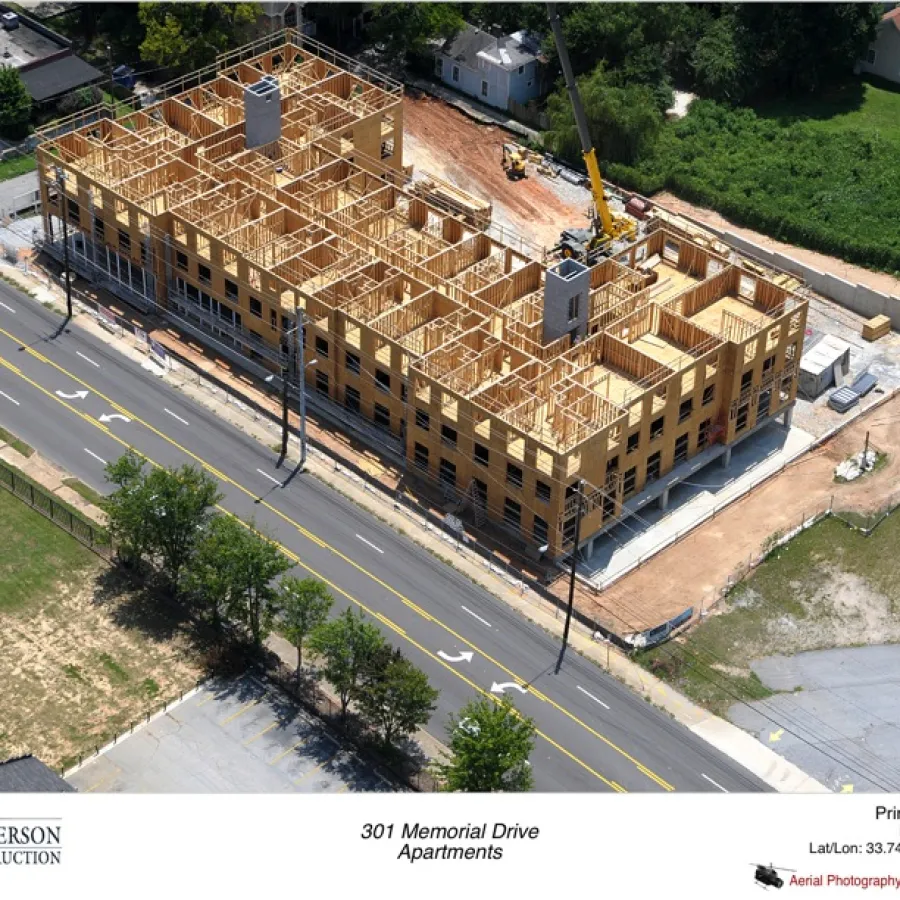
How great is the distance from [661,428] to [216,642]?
31720mm

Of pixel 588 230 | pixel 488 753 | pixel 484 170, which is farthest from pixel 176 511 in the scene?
pixel 484 170

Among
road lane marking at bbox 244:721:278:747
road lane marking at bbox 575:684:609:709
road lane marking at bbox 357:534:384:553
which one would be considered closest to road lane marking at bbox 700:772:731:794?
road lane marking at bbox 575:684:609:709

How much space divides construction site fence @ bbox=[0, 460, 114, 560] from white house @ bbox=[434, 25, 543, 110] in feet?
202

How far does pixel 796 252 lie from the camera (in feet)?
504

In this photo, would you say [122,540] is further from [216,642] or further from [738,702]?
[738,702]

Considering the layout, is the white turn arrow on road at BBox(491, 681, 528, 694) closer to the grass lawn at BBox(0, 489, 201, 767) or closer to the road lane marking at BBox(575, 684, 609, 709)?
the road lane marking at BBox(575, 684, 609, 709)

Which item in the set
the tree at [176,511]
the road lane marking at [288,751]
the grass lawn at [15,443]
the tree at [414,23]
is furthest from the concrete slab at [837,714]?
the tree at [414,23]

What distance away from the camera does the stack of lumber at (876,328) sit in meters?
145

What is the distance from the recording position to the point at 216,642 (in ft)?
379

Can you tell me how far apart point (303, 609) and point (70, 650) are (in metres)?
15.1

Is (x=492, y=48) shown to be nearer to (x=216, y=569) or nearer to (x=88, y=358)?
(x=88, y=358)

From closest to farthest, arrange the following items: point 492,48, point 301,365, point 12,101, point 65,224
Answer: point 301,365 < point 65,224 < point 12,101 < point 492,48

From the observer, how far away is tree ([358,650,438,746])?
105688 millimetres

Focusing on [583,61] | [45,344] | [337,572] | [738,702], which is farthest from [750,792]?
A: [583,61]
